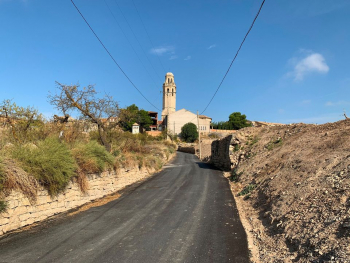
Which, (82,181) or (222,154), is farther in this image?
(222,154)

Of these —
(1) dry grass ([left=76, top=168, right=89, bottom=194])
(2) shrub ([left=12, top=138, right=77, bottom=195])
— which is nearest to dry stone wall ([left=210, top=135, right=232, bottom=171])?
(1) dry grass ([left=76, top=168, right=89, bottom=194])

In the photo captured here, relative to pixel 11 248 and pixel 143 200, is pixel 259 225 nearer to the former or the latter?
pixel 143 200

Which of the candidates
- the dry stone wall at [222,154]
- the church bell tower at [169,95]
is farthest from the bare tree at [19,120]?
the church bell tower at [169,95]

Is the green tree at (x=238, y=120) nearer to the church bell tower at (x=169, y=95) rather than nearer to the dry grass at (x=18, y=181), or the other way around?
the church bell tower at (x=169, y=95)

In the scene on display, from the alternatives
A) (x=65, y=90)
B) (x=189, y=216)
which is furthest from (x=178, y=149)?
(x=189, y=216)

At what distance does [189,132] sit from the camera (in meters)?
71.5

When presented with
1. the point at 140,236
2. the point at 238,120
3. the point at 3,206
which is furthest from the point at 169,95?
the point at 140,236

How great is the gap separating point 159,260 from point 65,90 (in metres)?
12.2

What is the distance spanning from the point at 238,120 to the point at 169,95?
86.5ft

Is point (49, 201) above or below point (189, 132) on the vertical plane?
below

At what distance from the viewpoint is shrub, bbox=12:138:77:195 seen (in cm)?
710

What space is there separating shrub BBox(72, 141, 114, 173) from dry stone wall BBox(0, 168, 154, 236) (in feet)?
1.25

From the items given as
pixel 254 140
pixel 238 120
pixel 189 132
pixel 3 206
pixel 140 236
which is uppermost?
pixel 238 120

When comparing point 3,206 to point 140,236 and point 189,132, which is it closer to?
point 140,236
